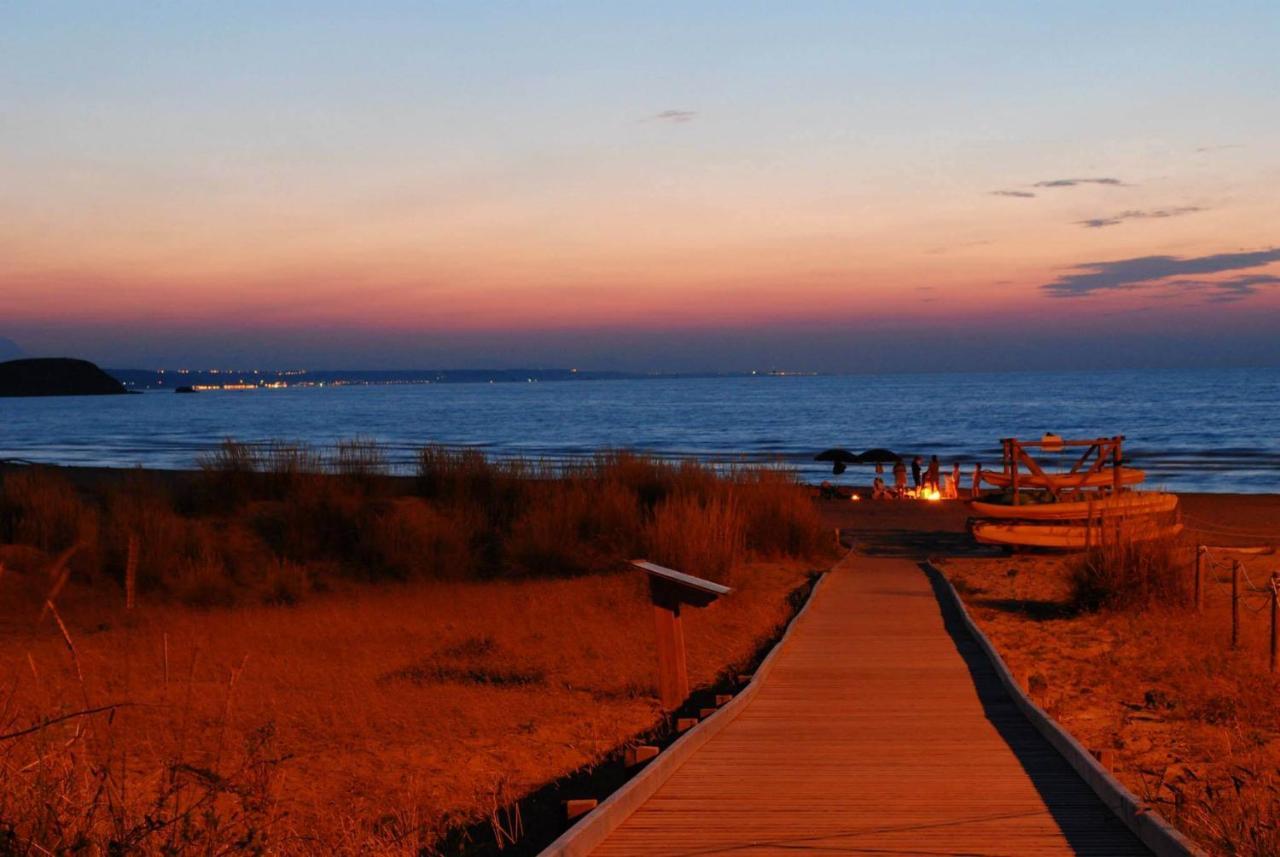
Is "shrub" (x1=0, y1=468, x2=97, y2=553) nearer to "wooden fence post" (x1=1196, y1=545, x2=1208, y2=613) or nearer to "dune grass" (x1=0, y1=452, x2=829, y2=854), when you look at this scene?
"dune grass" (x1=0, y1=452, x2=829, y2=854)

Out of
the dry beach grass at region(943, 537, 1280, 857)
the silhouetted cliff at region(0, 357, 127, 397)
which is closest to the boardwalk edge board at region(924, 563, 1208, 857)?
the dry beach grass at region(943, 537, 1280, 857)

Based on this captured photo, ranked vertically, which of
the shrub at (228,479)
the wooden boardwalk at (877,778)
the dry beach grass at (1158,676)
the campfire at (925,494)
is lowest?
the campfire at (925,494)

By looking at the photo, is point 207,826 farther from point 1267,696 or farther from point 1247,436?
point 1247,436

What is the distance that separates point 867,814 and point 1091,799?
3.45 ft

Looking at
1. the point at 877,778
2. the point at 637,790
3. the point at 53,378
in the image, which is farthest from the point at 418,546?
the point at 53,378

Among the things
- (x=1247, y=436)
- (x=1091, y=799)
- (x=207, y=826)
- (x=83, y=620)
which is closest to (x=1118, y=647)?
(x=1091, y=799)

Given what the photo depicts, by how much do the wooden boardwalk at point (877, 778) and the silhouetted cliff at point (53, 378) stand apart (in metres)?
185

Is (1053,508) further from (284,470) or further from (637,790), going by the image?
(637,790)

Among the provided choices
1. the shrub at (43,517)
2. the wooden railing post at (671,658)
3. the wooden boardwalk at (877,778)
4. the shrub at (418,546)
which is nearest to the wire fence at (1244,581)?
the wooden boardwalk at (877,778)

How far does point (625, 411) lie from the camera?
95.7 m

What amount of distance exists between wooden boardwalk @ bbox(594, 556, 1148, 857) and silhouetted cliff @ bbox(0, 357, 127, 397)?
185 metres

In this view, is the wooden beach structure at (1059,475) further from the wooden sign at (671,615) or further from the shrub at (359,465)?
the wooden sign at (671,615)

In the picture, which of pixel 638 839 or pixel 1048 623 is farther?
pixel 1048 623

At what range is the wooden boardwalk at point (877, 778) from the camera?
4.90 metres
